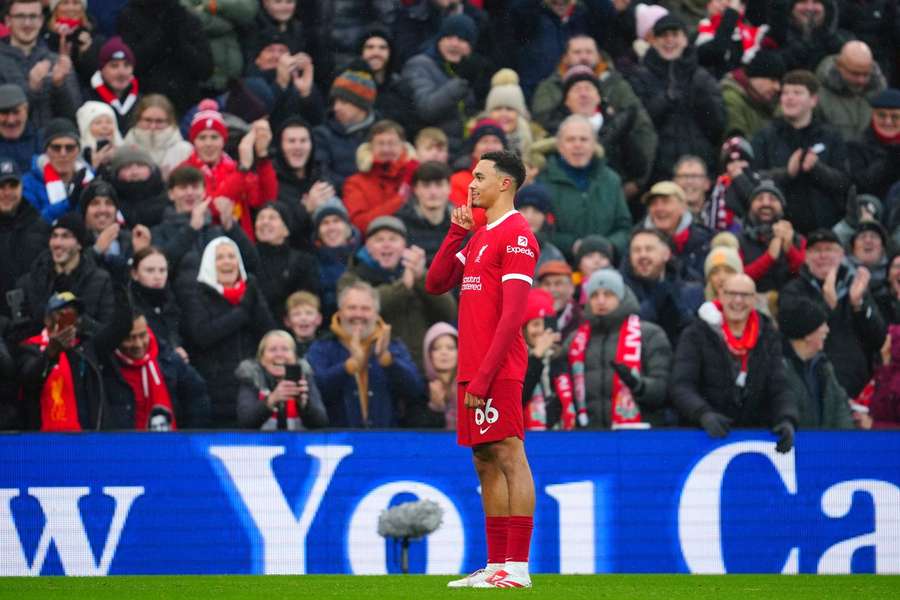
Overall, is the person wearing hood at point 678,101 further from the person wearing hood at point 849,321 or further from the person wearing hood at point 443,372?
the person wearing hood at point 443,372

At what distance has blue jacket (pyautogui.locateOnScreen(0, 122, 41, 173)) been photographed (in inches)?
647

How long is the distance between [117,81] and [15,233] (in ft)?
8.88

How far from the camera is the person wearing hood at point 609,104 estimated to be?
18656 millimetres

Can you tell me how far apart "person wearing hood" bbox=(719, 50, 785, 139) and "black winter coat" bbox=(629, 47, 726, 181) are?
13.9 inches

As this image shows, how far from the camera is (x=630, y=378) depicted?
45.9ft

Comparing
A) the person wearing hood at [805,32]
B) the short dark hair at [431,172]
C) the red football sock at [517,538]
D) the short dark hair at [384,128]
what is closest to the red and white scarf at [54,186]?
the short dark hair at [384,128]

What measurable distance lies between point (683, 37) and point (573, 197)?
3064 mm

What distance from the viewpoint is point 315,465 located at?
1355 centimetres

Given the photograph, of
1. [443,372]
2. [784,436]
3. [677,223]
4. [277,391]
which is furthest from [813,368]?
[277,391]

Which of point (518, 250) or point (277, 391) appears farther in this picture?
point (277, 391)

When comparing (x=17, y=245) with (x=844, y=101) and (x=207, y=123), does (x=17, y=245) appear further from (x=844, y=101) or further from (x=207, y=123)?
(x=844, y=101)

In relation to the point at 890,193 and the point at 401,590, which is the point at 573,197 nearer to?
the point at 890,193

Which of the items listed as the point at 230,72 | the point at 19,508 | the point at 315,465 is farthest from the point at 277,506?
the point at 230,72

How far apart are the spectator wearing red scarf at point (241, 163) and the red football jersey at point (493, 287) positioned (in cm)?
683
